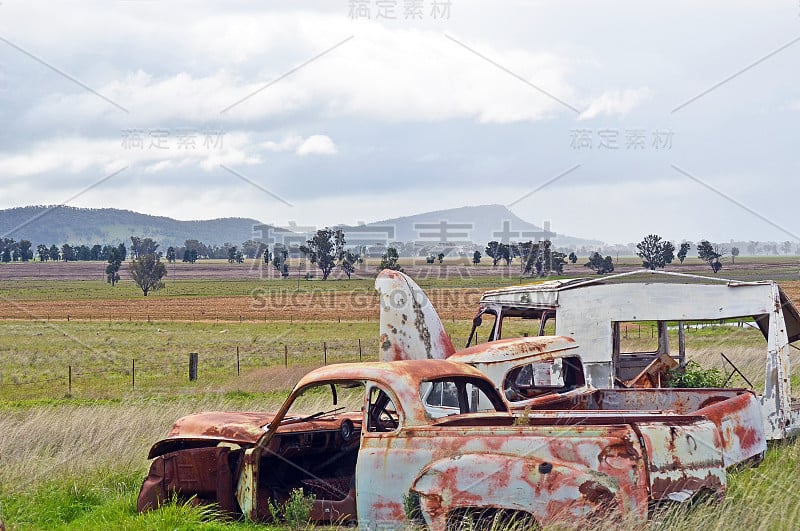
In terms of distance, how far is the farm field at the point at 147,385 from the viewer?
24.3ft

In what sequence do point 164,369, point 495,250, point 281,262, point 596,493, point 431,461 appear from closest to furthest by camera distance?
point 596,493
point 431,461
point 164,369
point 281,262
point 495,250

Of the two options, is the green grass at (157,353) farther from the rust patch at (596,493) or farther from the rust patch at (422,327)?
the rust patch at (596,493)

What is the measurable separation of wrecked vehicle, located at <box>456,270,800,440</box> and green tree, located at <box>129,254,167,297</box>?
308ft

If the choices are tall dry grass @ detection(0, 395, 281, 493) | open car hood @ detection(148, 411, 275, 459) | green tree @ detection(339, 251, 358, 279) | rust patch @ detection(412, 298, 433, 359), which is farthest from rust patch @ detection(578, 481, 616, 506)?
green tree @ detection(339, 251, 358, 279)

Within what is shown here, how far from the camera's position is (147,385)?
2342 centimetres

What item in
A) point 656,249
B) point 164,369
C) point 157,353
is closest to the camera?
point 164,369

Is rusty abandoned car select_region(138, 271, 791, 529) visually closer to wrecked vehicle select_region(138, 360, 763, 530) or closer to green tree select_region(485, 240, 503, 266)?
wrecked vehicle select_region(138, 360, 763, 530)

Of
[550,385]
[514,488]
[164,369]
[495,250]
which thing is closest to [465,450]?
[514,488]

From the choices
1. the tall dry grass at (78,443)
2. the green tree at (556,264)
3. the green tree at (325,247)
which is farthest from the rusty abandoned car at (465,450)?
the green tree at (325,247)

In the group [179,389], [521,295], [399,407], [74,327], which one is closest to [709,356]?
[521,295]

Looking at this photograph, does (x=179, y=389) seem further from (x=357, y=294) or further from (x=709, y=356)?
(x=357, y=294)

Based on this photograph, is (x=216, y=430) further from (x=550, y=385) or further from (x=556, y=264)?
(x=556, y=264)

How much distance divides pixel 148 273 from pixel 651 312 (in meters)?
98.1

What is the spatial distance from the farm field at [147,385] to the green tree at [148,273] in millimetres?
26568
